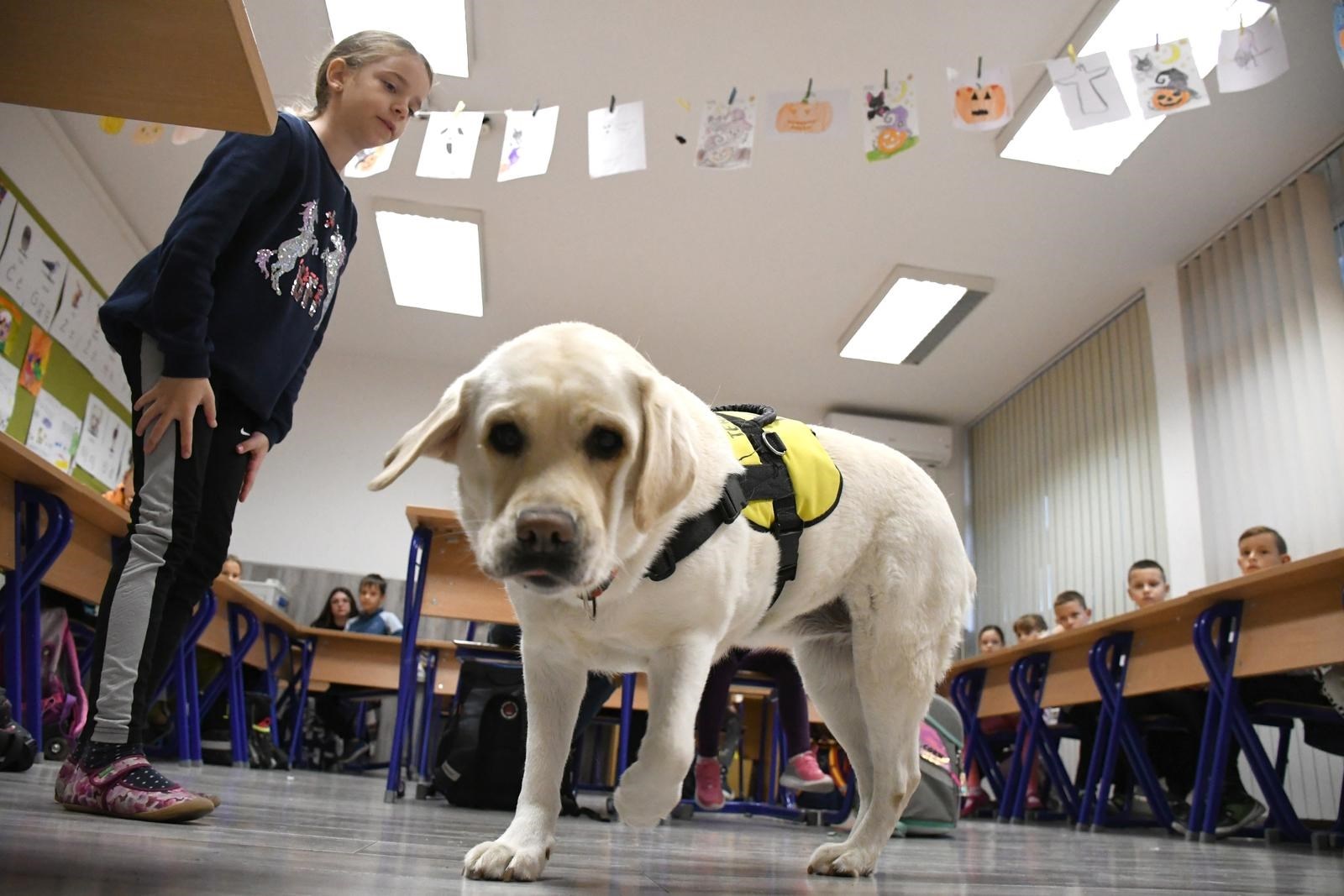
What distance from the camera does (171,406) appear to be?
5.76 ft

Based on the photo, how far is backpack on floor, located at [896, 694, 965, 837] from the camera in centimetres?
355

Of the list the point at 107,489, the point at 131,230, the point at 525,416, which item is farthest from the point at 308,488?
the point at 525,416

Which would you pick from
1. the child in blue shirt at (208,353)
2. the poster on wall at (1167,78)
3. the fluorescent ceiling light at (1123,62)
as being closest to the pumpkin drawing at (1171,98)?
the poster on wall at (1167,78)

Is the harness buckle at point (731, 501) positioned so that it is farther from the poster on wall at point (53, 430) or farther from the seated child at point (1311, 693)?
the poster on wall at point (53, 430)

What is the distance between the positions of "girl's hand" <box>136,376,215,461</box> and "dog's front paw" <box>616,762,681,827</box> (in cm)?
104

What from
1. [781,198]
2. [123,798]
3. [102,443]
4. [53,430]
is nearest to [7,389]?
[53,430]

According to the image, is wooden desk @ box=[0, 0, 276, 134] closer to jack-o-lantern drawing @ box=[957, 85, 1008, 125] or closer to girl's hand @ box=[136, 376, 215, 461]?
girl's hand @ box=[136, 376, 215, 461]

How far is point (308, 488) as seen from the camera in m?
Answer: 8.89

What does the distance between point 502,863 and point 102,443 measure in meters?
7.17


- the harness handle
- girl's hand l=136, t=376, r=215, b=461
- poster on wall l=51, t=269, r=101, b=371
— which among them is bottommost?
girl's hand l=136, t=376, r=215, b=461

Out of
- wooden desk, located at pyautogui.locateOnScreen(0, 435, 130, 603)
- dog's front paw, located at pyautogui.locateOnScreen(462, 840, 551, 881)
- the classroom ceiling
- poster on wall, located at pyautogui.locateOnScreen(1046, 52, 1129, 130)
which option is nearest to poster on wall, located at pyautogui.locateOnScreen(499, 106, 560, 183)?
the classroom ceiling

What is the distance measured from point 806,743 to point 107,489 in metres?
6.00

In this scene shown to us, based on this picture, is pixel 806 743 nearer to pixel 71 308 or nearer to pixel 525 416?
pixel 525 416

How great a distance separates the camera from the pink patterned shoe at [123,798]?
167cm
